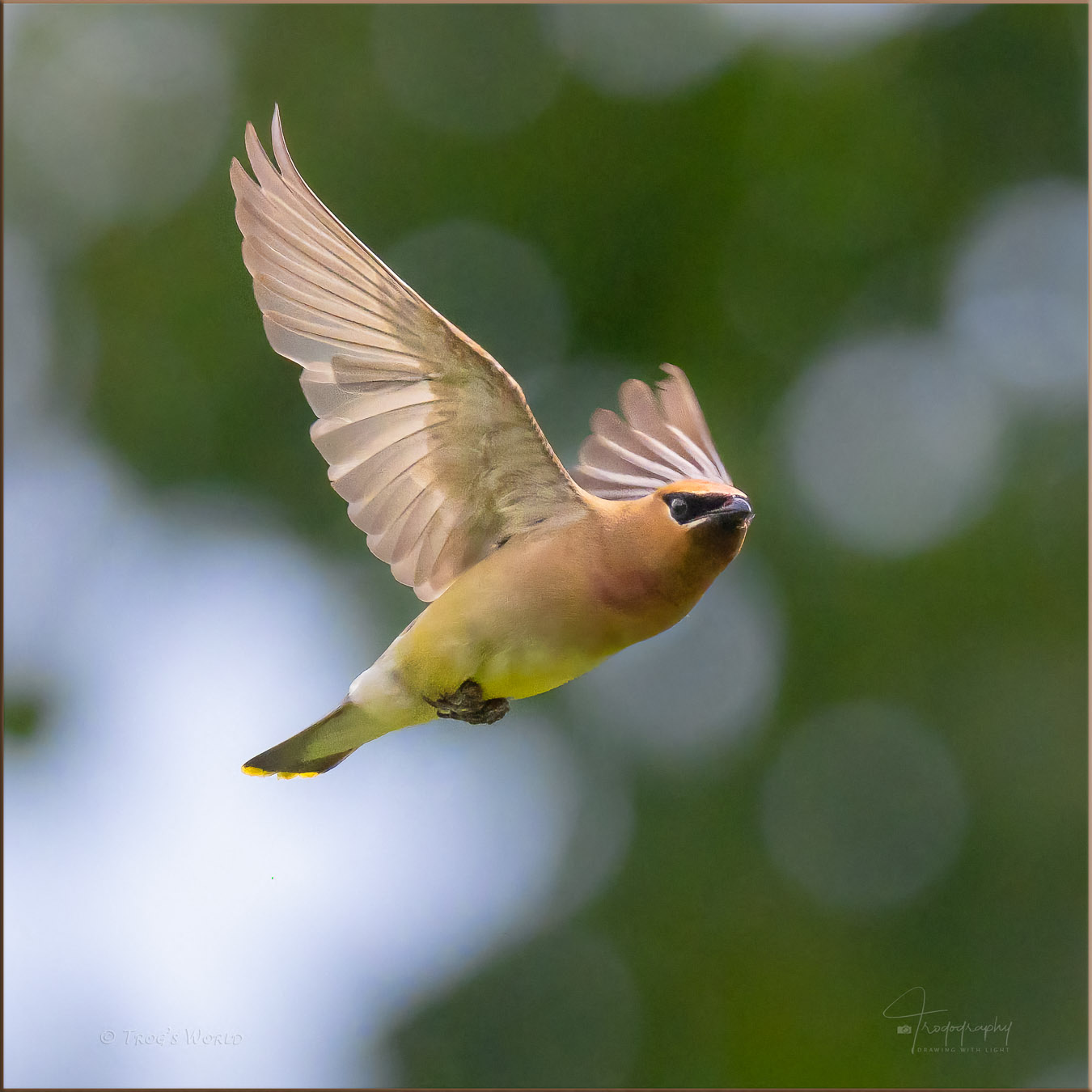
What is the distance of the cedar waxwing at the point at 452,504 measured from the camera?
10.0 ft

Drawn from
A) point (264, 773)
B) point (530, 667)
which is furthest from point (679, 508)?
point (264, 773)

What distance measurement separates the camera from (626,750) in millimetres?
9297

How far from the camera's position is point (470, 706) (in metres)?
3.47

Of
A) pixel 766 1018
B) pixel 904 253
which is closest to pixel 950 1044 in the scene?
pixel 766 1018

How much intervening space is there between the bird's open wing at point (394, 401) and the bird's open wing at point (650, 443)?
79 centimetres

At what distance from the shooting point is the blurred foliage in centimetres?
844

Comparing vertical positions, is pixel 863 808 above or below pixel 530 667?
below

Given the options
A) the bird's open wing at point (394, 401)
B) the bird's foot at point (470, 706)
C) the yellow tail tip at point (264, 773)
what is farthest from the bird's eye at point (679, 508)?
the yellow tail tip at point (264, 773)

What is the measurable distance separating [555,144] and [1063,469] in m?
4.17

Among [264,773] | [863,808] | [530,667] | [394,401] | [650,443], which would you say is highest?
[394,401]

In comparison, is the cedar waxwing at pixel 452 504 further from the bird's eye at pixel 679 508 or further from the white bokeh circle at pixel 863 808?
the white bokeh circle at pixel 863 808

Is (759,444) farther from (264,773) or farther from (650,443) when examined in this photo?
(264,773)

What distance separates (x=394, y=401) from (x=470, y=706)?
31.7 inches

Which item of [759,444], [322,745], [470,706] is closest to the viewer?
[470,706]
